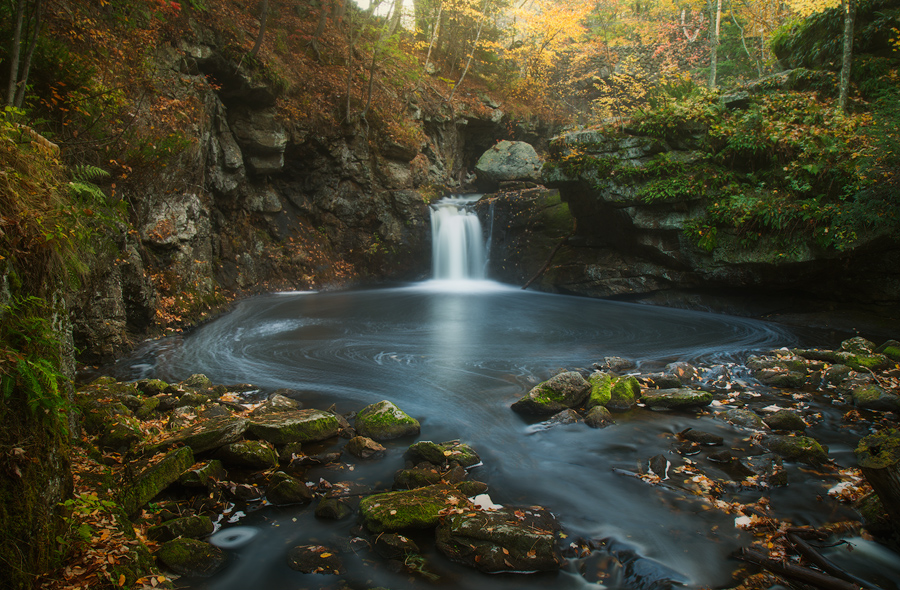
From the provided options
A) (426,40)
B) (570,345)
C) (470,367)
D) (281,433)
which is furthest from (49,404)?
(426,40)

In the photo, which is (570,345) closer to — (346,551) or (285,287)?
(346,551)

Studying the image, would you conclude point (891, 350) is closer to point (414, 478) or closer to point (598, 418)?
point (598, 418)

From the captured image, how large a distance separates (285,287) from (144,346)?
7.40 metres

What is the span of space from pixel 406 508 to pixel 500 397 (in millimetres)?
3410

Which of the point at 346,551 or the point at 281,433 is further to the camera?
the point at 281,433

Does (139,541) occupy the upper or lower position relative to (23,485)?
lower

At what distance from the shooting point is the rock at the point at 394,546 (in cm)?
Result: 330

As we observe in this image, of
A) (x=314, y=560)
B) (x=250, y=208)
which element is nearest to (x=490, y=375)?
(x=314, y=560)

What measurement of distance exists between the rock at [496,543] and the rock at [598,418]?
2313mm

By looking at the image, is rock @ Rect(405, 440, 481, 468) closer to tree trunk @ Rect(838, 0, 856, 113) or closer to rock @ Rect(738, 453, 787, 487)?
rock @ Rect(738, 453, 787, 487)

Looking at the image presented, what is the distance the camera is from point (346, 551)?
11.0ft

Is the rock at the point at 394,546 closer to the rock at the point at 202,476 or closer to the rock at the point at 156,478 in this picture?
the rock at the point at 202,476

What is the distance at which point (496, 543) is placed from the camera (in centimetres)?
330

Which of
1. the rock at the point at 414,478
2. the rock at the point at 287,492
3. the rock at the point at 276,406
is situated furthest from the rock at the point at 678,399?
the rock at the point at 276,406
